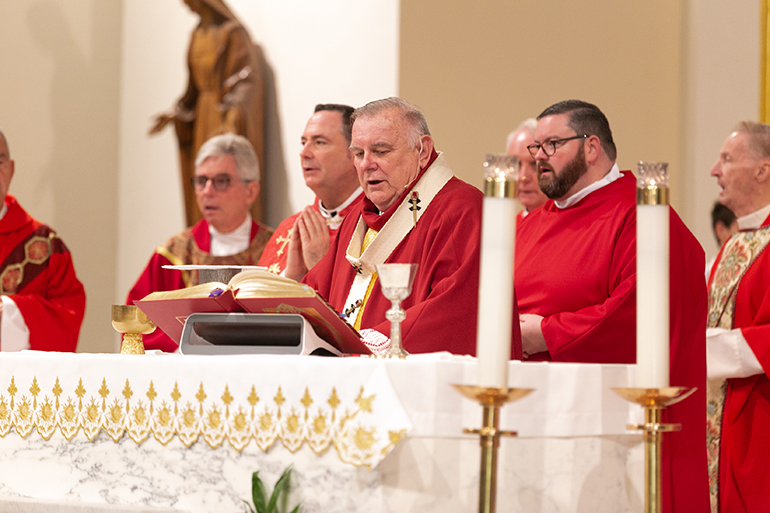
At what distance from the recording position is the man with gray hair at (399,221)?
3102mm

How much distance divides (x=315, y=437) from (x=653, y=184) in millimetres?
904

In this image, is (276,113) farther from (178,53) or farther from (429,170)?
(429,170)

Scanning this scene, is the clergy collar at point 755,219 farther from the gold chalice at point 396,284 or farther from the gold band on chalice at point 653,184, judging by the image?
the gold chalice at point 396,284

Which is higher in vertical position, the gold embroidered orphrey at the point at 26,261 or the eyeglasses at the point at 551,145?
the eyeglasses at the point at 551,145

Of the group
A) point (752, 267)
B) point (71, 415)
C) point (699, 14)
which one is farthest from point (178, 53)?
point (71, 415)

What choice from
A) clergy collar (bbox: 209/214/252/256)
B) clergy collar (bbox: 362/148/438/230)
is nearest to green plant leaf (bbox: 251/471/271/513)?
clergy collar (bbox: 362/148/438/230)

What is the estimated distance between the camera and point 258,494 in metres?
2.12

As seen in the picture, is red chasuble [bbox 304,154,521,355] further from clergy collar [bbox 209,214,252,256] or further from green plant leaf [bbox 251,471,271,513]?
clergy collar [bbox 209,214,252,256]

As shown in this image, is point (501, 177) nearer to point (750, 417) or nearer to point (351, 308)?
point (351, 308)

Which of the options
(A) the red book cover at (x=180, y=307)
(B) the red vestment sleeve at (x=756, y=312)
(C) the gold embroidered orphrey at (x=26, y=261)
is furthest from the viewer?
(C) the gold embroidered orphrey at (x=26, y=261)

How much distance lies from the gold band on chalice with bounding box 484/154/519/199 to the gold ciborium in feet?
3.96

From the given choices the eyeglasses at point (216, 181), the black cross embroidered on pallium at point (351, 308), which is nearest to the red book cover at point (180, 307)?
the black cross embroidered on pallium at point (351, 308)

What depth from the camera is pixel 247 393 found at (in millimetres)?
2213

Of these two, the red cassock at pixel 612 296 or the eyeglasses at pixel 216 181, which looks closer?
the red cassock at pixel 612 296
